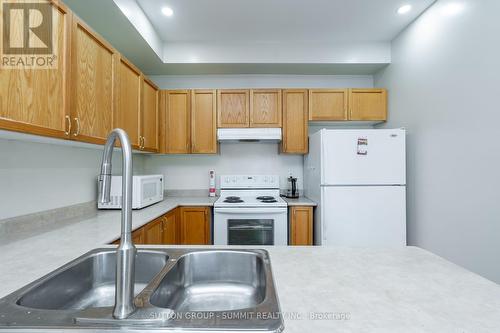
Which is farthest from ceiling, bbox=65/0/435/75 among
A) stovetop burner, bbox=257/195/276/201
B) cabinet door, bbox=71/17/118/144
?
stovetop burner, bbox=257/195/276/201

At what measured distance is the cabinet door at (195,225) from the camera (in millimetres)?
2744

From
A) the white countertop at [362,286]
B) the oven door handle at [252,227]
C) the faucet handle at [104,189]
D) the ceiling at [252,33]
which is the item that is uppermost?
the ceiling at [252,33]

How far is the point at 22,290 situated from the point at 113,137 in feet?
1.75

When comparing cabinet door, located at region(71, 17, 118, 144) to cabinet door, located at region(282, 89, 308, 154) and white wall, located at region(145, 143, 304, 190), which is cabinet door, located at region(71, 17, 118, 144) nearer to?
white wall, located at region(145, 143, 304, 190)

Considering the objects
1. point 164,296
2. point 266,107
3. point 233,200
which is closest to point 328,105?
point 266,107

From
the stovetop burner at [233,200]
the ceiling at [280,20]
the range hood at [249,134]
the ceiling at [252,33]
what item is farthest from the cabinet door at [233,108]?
the stovetop burner at [233,200]

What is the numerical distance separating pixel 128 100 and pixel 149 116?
0.53 meters

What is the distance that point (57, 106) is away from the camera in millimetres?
1339

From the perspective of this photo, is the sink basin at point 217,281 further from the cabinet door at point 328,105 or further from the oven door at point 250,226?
the cabinet door at point 328,105

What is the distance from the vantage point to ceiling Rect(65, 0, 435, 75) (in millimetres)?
2221

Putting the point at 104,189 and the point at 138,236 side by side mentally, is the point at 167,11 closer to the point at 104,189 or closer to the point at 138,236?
the point at 138,236

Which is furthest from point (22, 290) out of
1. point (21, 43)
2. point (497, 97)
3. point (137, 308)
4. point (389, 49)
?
point (389, 49)

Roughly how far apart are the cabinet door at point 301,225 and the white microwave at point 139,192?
57.9 inches

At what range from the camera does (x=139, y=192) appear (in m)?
2.26
